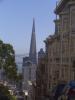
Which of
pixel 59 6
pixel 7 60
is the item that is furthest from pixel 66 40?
pixel 7 60

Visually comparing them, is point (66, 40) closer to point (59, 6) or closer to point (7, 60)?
point (59, 6)

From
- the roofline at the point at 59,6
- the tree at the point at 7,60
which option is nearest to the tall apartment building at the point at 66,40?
the roofline at the point at 59,6

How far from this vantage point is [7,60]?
4378cm

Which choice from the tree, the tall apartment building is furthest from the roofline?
the tree

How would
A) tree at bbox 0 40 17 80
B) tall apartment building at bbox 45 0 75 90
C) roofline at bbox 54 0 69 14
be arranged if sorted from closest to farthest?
tree at bbox 0 40 17 80 → tall apartment building at bbox 45 0 75 90 → roofline at bbox 54 0 69 14

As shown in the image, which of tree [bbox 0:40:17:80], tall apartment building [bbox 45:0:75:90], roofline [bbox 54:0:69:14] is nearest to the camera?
tree [bbox 0:40:17:80]

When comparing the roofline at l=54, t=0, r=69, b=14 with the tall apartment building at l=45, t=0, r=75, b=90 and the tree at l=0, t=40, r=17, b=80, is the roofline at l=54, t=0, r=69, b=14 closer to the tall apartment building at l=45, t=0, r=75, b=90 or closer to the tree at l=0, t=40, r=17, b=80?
the tall apartment building at l=45, t=0, r=75, b=90

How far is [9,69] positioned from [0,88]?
7.71ft

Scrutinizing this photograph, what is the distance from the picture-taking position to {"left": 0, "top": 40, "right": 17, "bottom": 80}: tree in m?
43.4

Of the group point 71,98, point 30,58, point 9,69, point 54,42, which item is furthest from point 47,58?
point 30,58

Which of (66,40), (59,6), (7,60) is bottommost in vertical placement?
(7,60)

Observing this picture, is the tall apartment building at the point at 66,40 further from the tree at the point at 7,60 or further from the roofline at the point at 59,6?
the tree at the point at 7,60

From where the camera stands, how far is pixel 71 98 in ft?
66.5

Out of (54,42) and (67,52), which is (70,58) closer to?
(67,52)
